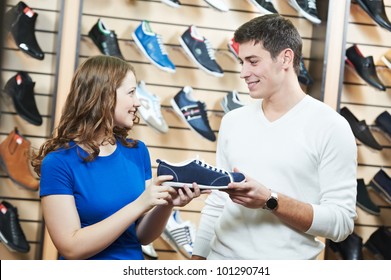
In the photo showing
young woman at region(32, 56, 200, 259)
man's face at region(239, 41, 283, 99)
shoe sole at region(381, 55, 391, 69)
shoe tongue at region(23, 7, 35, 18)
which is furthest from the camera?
shoe sole at region(381, 55, 391, 69)

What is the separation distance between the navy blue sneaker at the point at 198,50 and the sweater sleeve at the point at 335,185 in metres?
1.90

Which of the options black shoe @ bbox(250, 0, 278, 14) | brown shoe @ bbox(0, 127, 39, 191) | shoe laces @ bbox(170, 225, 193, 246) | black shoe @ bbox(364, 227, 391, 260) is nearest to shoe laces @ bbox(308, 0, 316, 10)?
black shoe @ bbox(250, 0, 278, 14)

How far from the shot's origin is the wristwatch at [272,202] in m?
1.87

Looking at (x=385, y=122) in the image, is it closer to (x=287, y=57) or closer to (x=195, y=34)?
(x=195, y=34)

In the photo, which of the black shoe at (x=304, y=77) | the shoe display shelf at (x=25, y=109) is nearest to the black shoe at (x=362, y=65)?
the black shoe at (x=304, y=77)

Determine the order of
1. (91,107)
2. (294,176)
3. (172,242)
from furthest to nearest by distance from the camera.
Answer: (172,242), (294,176), (91,107)

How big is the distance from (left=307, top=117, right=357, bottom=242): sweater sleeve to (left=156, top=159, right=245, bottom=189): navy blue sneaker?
0.27 meters

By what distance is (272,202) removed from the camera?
1.88 meters

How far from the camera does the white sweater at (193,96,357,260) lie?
1.93 m

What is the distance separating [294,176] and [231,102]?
1.87 meters

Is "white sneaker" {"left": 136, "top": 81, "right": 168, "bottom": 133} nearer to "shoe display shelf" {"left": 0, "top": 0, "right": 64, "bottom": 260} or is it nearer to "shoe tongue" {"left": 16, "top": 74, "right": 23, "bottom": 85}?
"shoe display shelf" {"left": 0, "top": 0, "right": 64, "bottom": 260}

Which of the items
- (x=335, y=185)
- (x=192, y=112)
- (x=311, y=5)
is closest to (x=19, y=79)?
(x=192, y=112)

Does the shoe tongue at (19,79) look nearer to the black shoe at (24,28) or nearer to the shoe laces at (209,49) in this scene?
the black shoe at (24,28)
